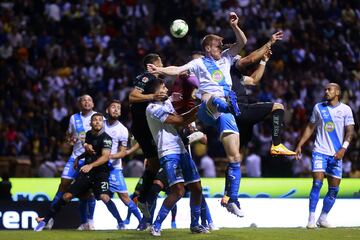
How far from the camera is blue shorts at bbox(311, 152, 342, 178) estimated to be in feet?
56.3

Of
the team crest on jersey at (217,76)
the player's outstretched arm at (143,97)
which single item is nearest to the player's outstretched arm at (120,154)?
the player's outstretched arm at (143,97)

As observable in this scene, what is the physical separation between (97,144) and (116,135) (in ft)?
3.83

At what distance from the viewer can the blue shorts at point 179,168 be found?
14.4 m

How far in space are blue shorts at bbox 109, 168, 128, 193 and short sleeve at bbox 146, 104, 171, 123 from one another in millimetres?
4018

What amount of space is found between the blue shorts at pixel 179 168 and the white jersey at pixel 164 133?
89 mm

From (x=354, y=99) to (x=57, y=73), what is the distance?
8.92m

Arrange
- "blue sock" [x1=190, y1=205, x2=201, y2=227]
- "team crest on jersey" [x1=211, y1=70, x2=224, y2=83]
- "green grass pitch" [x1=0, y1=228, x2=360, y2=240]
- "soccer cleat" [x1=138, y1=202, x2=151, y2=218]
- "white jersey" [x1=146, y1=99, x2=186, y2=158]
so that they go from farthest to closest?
"soccer cleat" [x1=138, y1=202, x2=151, y2=218], "blue sock" [x1=190, y1=205, x2=201, y2=227], "team crest on jersey" [x1=211, y1=70, x2=224, y2=83], "white jersey" [x1=146, y1=99, x2=186, y2=158], "green grass pitch" [x1=0, y1=228, x2=360, y2=240]

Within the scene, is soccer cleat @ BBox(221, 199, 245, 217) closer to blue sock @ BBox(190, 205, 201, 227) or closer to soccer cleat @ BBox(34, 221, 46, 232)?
blue sock @ BBox(190, 205, 201, 227)

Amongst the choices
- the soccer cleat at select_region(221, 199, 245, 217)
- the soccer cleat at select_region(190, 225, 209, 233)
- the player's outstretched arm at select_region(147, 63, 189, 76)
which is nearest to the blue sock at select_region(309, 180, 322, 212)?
the soccer cleat at select_region(190, 225, 209, 233)

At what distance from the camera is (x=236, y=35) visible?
14.8m

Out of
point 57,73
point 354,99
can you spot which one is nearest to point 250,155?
point 354,99

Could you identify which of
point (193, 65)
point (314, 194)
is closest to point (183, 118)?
point (193, 65)

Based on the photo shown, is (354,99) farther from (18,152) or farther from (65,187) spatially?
(65,187)

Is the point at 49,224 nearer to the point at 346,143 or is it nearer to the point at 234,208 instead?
the point at 234,208
